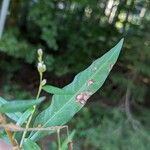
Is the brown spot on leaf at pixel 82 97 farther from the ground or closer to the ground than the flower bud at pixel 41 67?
closer to the ground

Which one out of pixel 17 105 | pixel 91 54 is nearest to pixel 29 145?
pixel 17 105

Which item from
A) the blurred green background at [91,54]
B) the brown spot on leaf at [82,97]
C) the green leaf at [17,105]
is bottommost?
the blurred green background at [91,54]

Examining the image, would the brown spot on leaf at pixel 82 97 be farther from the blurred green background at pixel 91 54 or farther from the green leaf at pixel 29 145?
the blurred green background at pixel 91 54

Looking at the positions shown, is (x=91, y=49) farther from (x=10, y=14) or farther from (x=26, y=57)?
(x=10, y=14)

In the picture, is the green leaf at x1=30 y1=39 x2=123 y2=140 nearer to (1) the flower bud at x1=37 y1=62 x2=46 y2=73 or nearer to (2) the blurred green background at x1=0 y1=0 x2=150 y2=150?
(1) the flower bud at x1=37 y1=62 x2=46 y2=73

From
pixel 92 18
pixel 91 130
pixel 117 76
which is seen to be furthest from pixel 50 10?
pixel 91 130

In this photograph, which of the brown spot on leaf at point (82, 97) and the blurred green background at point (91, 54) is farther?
the blurred green background at point (91, 54)

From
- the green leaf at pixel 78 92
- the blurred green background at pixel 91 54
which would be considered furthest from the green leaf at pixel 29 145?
the blurred green background at pixel 91 54
